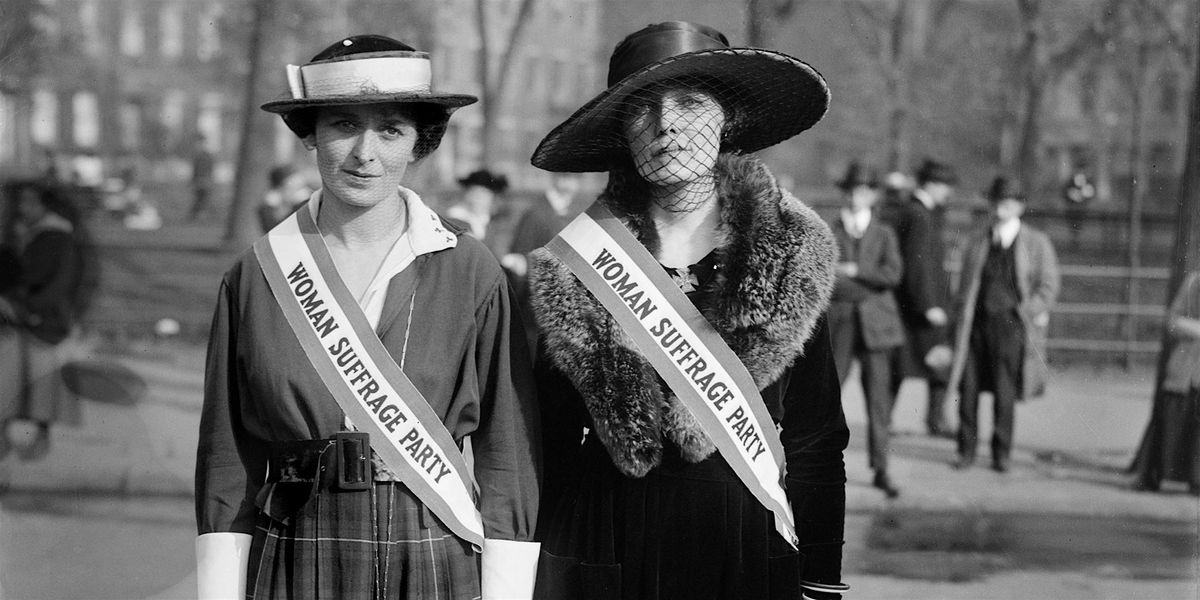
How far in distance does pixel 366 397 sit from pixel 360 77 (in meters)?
0.60

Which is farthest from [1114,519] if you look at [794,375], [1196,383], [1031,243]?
[794,375]

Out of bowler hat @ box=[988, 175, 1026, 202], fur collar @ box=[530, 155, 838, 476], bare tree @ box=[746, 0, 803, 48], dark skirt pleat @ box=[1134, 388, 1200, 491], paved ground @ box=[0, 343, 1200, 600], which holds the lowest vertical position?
paved ground @ box=[0, 343, 1200, 600]

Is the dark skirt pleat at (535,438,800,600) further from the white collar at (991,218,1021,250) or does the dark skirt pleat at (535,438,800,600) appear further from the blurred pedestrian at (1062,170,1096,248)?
the blurred pedestrian at (1062,170,1096,248)

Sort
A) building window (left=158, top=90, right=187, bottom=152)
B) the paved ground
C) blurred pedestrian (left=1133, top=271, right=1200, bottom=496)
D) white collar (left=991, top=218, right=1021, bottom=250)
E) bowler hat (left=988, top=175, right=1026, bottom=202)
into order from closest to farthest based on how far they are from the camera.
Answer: the paved ground < blurred pedestrian (left=1133, top=271, right=1200, bottom=496) < bowler hat (left=988, top=175, right=1026, bottom=202) < white collar (left=991, top=218, right=1021, bottom=250) < building window (left=158, top=90, right=187, bottom=152)

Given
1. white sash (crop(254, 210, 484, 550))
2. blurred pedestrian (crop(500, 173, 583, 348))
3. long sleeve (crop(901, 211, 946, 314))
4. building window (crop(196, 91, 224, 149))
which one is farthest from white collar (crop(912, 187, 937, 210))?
white sash (crop(254, 210, 484, 550))

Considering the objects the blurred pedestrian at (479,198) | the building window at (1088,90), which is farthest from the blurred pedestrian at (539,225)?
the building window at (1088,90)

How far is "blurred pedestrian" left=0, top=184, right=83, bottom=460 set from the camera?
7883 millimetres

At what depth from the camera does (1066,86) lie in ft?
42.0

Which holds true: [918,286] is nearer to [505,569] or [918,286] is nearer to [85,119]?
[505,569]

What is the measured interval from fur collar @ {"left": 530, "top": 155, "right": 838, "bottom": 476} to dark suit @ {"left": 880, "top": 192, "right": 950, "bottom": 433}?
5796 mm

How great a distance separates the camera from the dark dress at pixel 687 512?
2.64 metres

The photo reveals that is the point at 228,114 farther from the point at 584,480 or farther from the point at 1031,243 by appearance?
the point at 584,480

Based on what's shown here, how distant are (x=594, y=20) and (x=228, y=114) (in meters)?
3.57

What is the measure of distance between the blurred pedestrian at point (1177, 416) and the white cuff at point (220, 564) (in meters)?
6.37
